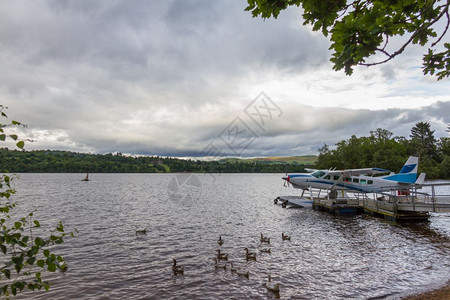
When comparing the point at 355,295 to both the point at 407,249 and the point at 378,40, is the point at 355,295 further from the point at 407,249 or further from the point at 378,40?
the point at 378,40

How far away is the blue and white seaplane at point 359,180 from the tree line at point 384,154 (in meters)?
57.4

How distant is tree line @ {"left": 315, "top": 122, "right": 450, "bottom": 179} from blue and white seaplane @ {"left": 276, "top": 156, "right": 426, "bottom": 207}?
57.4 meters

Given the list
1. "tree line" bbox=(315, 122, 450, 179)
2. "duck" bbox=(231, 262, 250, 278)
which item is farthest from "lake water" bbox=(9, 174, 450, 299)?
"tree line" bbox=(315, 122, 450, 179)

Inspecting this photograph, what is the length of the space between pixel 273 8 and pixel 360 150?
90.4 meters

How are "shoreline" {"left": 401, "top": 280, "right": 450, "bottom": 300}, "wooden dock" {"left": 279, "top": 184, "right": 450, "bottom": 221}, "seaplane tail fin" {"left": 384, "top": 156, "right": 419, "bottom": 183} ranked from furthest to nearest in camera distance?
"seaplane tail fin" {"left": 384, "top": 156, "right": 419, "bottom": 183} → "wooden dock" {"left": 279, "top": 184, "right": 450, "bottom": 221} → "shoreline" {"left": 401, "top": 280, "right": 450, "bottom": 300}

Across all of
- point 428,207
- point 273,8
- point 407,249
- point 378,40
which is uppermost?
point 273,8

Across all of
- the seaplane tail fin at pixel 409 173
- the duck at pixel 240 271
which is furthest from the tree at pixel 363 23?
the seaplane tail fin at pixel 409 173

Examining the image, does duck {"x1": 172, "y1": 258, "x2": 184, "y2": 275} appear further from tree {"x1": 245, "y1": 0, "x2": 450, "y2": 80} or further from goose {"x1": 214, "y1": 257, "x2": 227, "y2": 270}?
tree {"x1": 245, "y1": 0, "x2": 450, "y2": 80}

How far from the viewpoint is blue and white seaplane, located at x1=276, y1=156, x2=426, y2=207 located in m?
25.5

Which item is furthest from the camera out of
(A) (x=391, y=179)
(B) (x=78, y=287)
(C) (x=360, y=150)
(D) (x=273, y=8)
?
(C) (x=360, y=150)

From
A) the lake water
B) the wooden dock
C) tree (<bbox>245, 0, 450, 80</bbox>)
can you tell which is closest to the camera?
tree (<bbox>245, 0, 450, 80</bbox>)

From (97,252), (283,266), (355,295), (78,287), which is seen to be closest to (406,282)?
(355,295)

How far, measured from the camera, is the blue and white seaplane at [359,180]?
25453 millimetres

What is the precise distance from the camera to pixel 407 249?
528 inches
